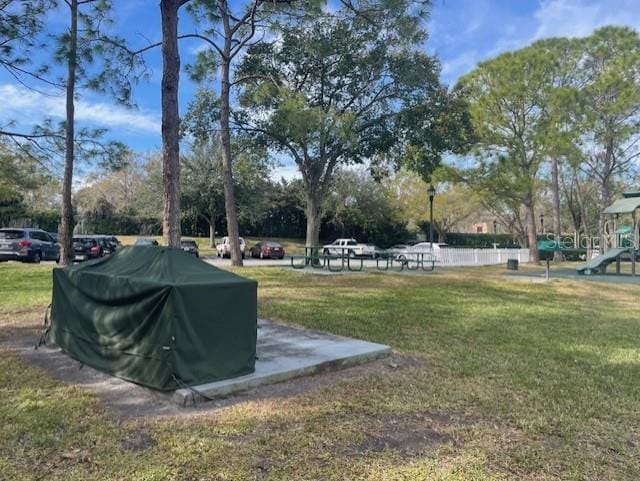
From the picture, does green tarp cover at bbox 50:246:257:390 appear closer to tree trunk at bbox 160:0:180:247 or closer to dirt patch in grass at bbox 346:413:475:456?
dirt patch in grass at bbox 346:413:475:456

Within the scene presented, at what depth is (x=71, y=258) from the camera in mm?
15703

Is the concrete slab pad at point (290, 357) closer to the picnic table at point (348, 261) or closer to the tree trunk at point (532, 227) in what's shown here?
the picnic table at point (348, 261)

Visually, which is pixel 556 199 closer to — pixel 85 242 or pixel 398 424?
pixel 85 242

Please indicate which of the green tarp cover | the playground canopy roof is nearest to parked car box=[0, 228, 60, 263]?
the green tarp cover

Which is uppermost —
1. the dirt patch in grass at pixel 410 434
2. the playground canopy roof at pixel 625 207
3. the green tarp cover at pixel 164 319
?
the playground canopy roof at pixel 625 207

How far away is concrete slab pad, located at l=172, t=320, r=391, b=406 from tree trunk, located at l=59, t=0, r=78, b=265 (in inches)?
248

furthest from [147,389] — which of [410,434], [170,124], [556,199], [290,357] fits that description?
[556,199]

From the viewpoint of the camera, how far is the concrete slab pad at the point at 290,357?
4.45 m

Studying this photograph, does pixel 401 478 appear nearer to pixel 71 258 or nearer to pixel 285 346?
pixel 285 346

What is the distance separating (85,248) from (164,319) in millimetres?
20512

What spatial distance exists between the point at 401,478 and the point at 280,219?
143ft

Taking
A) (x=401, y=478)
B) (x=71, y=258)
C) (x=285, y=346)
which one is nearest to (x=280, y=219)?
(x=71, y=258)

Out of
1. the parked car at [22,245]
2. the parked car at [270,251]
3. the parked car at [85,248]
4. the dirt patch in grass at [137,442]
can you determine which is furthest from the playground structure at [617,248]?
the parked car at [22,245]

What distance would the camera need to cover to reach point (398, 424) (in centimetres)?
390
